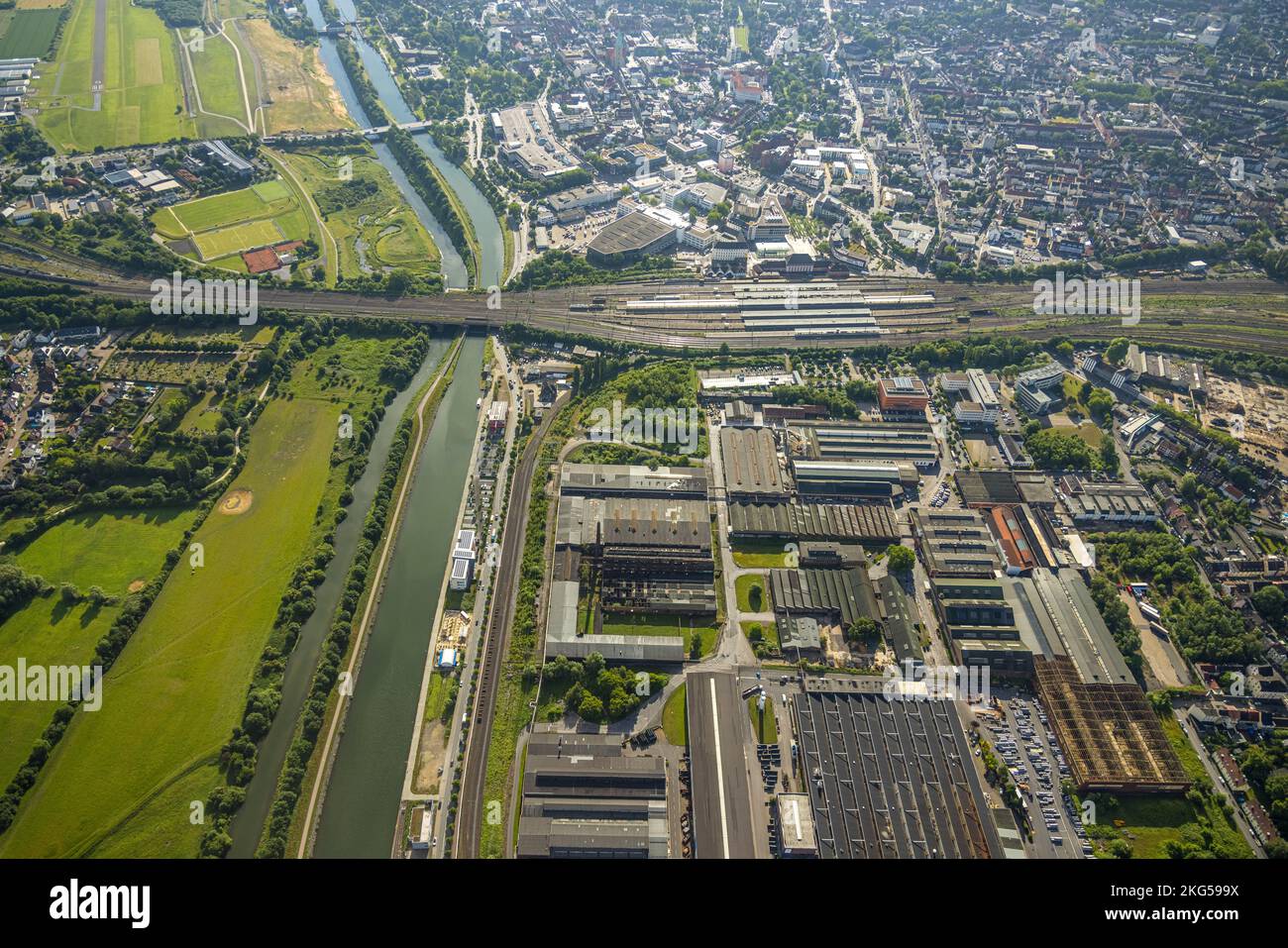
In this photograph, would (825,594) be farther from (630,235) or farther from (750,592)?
(630,235)

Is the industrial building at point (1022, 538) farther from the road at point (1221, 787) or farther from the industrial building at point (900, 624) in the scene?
the road at point (1221, 787)

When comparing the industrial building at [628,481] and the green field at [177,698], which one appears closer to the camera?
the green field at [177,698]

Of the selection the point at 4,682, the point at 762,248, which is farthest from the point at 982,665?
the point at 4,682

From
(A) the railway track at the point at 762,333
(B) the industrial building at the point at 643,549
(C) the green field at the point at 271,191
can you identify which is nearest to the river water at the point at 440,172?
(A) the railway track at the point at 762,333

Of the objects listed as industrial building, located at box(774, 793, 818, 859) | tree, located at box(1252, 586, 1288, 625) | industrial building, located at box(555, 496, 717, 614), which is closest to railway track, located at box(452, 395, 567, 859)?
industrial building, located at box(555, 496, 717, 614)

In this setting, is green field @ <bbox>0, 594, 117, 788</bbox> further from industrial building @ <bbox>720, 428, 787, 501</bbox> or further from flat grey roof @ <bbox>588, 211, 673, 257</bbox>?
flat grey roof @ <bbox>588, 211, 673, 257</bbox>

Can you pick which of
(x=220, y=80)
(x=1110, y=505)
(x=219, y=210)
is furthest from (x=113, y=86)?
(x=1110, y=505)
